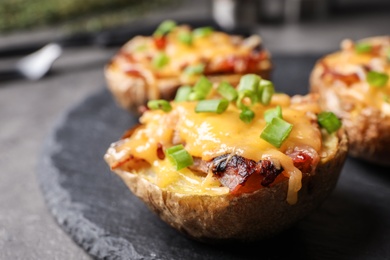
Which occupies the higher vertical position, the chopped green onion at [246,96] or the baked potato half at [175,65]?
the chopped green onion at [246,96]

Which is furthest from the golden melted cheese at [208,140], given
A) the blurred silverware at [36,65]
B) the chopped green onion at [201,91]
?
the blurred silverware at [36,65]

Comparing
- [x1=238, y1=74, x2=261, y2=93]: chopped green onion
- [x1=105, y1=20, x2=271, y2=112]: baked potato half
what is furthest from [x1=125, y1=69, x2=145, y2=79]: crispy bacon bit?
[x1=238, y1=74, x2=261, y2=93]: chopped green onion

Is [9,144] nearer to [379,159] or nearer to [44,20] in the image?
[379,159]

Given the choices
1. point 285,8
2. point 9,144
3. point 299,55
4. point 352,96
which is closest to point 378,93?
point 352,96

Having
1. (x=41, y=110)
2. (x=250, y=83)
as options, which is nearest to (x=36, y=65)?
(x=41, y=110)

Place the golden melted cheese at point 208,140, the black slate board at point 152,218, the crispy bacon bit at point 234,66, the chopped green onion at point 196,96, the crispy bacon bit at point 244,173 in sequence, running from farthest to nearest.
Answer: the crispy bacon bit at point 234,66 < the chopped green onion at point 196,96 < the black slate board at point 152,218 < the golden melted cheese at point 208,140 < the crispy bacon bit at point 244,173

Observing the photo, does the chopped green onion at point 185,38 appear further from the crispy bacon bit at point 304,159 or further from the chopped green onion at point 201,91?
the crispy bacon bit at point 304,159

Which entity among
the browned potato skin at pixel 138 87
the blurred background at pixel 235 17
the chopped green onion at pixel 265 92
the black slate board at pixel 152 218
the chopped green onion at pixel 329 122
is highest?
the chopped green onion at pixel 265 92

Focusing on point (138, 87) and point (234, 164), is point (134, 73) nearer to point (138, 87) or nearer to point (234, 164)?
point (138, 87)

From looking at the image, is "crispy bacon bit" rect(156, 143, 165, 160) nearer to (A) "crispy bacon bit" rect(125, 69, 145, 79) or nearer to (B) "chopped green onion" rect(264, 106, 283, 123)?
(B) "chopped green onion" rect(264, 106, 283, 123)
